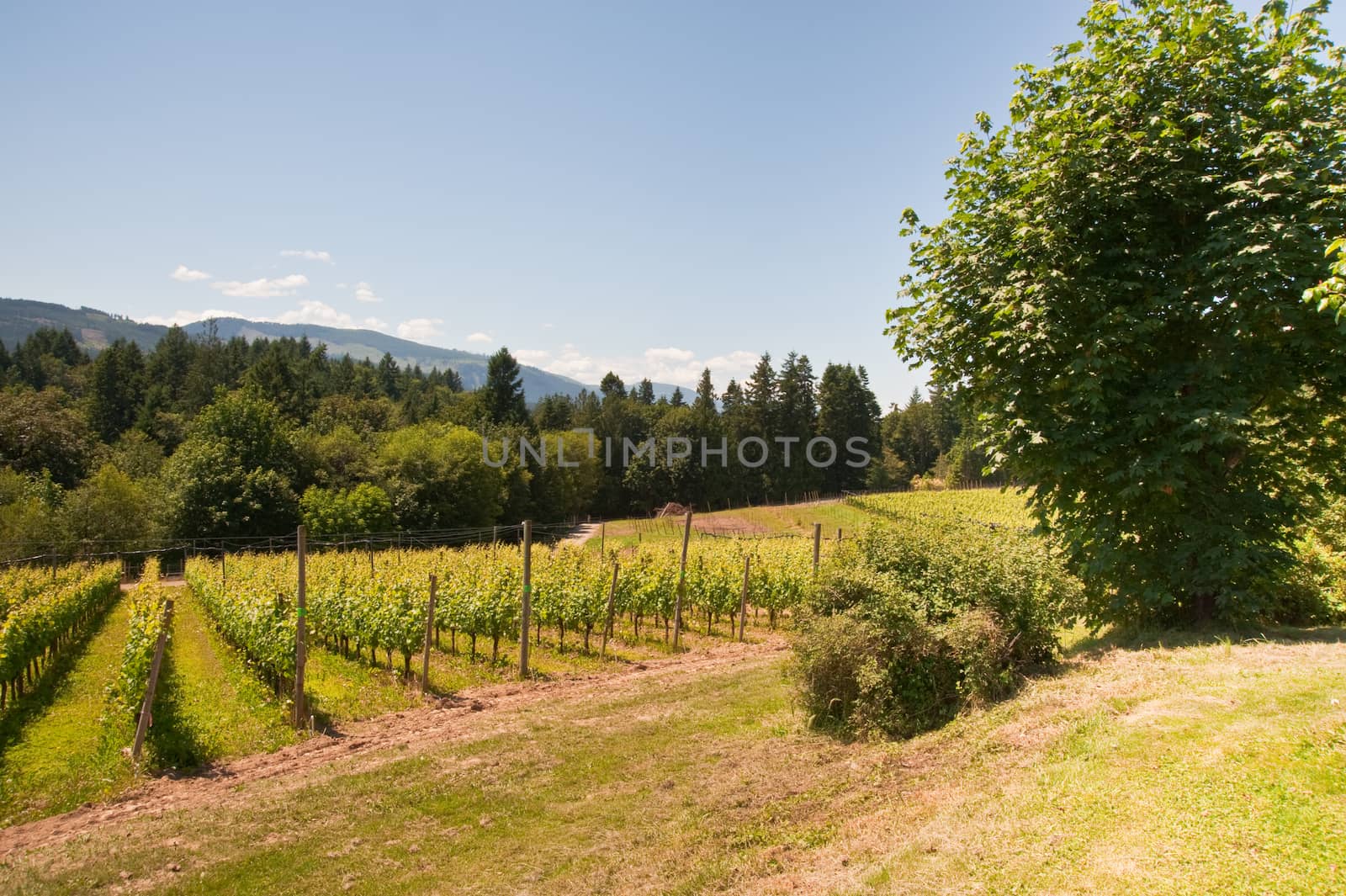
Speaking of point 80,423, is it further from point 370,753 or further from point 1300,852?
point 1300,852

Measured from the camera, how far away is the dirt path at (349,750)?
26.4 ft

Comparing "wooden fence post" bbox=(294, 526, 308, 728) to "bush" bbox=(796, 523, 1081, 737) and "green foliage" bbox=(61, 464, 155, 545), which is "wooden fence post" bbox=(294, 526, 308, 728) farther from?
"green foliage" bbox=(61, 464, 155, 545)

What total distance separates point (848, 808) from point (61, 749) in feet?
41.7

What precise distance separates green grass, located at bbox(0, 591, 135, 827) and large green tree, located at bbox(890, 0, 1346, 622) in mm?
13063

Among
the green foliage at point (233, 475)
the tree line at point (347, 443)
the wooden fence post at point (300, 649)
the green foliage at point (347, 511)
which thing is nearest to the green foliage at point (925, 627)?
the wooden fence post at point (300, 649)

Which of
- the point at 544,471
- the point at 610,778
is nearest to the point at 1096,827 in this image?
the point at 610,778

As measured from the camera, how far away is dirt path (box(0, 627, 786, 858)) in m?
8.05

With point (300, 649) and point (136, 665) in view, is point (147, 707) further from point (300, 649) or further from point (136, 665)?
point (300, 649)

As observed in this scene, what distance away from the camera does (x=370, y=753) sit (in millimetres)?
9664

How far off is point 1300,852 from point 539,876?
5490 millimetres

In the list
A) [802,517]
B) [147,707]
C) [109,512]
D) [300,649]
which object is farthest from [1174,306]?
[109,512]

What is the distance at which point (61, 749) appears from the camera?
420 inches

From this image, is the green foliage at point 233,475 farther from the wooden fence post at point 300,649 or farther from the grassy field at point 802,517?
the wooden fence post at point 300,649

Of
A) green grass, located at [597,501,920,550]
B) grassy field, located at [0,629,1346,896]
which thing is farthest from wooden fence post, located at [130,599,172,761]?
green grass, located at [597,501,920,550]
